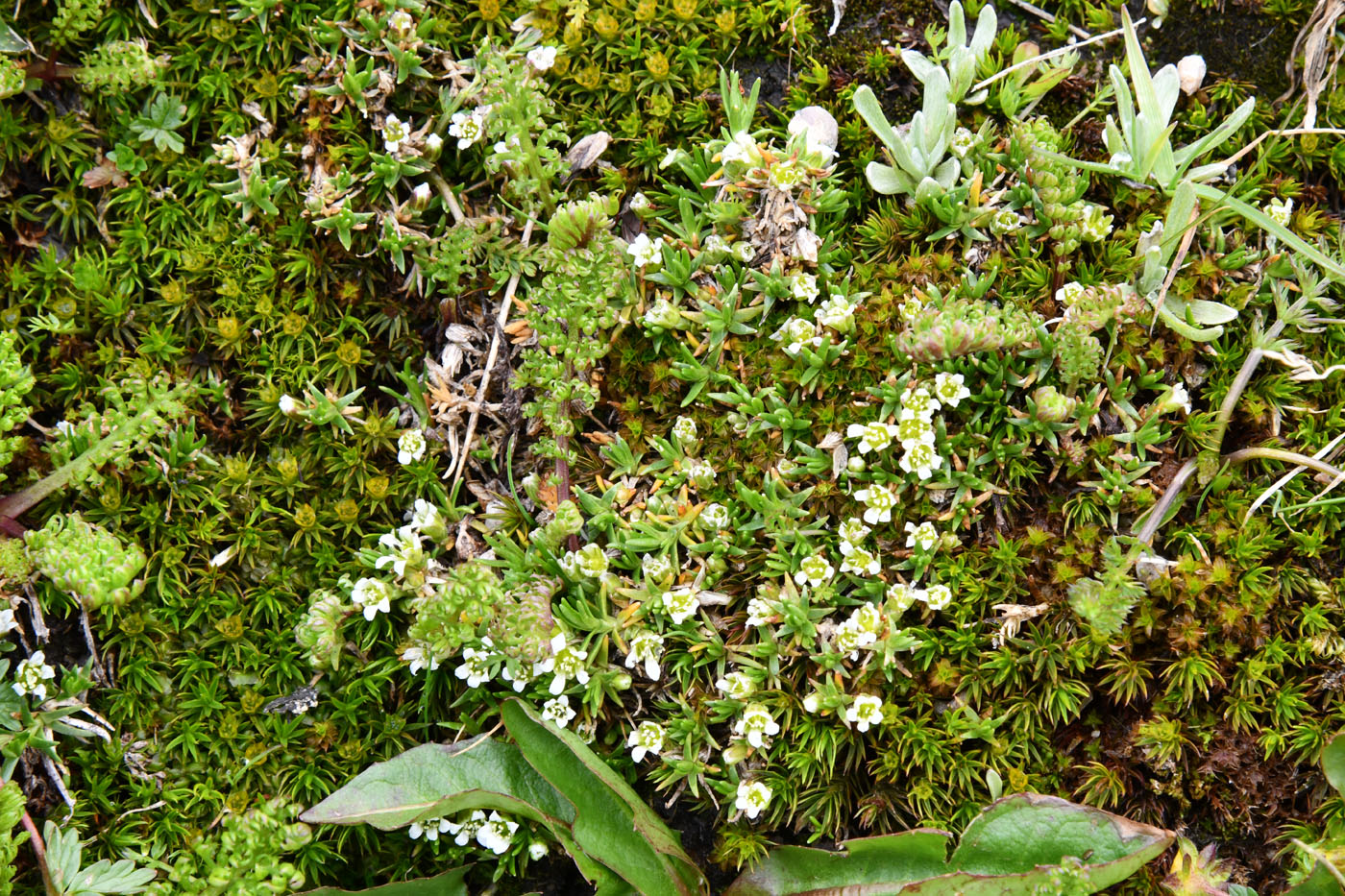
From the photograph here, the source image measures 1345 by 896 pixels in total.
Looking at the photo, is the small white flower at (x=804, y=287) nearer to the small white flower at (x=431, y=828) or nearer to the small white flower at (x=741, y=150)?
the small white flower at (x=741, y=150)

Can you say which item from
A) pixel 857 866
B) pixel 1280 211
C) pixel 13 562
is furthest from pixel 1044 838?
pixel 13 562

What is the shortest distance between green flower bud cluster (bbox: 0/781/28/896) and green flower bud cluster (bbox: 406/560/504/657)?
1.40 m

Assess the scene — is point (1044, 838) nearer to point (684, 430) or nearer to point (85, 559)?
point (684, 430)

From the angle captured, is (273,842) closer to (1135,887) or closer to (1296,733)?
(1135,887)

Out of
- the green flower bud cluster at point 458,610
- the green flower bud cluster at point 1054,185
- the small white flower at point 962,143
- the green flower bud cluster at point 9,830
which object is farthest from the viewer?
the small white flower at point 962,143

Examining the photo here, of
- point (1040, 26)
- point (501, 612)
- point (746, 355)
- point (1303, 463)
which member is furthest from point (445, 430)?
point (1303, 463)

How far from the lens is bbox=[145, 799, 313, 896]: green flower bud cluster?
3203mm

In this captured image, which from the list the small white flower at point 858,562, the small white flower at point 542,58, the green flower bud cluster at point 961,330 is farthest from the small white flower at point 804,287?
the small white flower at point 542,58

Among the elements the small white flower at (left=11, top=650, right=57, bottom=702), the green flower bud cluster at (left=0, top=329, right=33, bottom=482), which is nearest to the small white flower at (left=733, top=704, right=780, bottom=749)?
the small white flower at (left=11, top=650, right=57, bottom=702)

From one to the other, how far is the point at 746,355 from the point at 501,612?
4.46ft

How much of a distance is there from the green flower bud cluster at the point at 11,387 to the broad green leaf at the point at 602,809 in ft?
6.64

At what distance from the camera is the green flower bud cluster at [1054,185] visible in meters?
3.58

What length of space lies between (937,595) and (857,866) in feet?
3.19

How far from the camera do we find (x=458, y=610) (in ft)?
10.8
